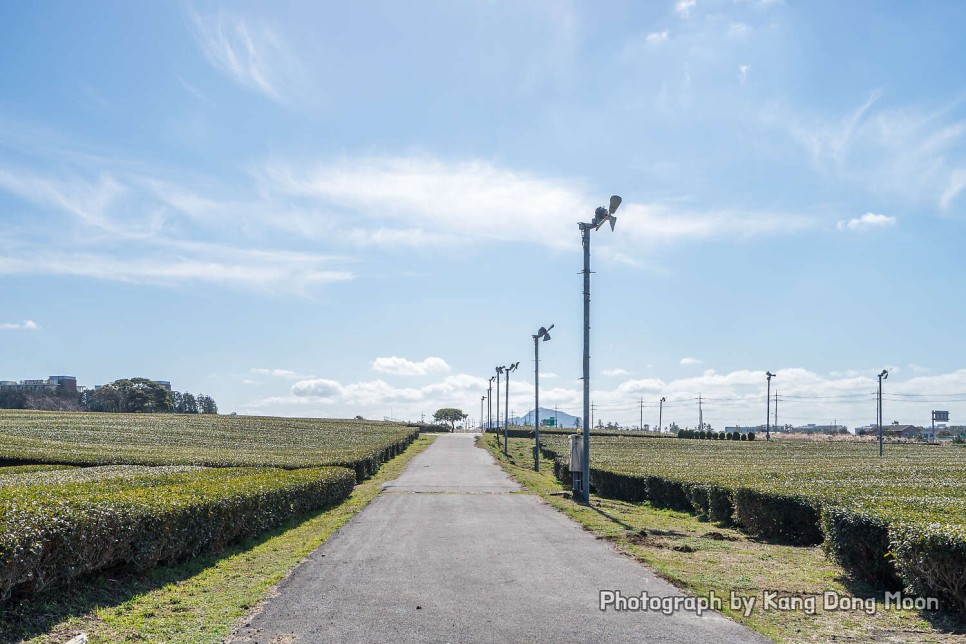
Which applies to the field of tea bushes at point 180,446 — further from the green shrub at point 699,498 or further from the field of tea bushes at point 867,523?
the field of tea bushes at point 867,523

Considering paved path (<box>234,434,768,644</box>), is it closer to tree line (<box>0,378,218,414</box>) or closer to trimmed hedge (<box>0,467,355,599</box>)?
trimmed hedge (<box>0,467,355,599</box>)

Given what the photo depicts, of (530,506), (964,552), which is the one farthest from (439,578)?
(530,506)

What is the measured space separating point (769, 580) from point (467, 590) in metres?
3.74

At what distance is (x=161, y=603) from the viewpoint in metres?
7.36

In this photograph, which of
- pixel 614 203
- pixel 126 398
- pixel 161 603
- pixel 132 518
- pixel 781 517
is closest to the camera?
pixel 161 603

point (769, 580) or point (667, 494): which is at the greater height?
point (769, 580)

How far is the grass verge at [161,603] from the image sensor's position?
607 cm

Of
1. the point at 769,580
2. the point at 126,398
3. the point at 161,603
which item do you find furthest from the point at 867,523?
the point at 126,398

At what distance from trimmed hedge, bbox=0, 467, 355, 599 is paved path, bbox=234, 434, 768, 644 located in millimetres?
1546

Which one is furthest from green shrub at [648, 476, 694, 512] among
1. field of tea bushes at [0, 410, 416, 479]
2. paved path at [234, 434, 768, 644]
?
field of tea bushes at [0, 410, 416, 479]

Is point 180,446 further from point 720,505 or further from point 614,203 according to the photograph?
point 720,505

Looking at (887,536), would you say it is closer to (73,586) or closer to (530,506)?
(73,586)

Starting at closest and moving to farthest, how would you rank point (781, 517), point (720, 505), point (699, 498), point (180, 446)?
point (781, 517), point (720, 505), point (699, 498), point (180, 446)

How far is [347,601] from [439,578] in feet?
4.71
